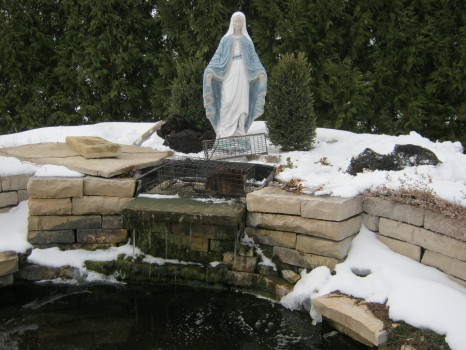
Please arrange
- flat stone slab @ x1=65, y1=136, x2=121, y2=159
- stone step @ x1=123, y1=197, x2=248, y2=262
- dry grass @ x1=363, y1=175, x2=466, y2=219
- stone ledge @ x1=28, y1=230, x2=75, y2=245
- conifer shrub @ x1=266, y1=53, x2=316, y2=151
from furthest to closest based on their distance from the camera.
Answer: conifer shrub @ x1=266, y1=53, x2=316, y2=151
flat stone slab @ x1=65, y1=136, x2=121, y2=159
stone ledge @ x1=28, y1=230, x2=75, y2=245
stone step @ x1=123, y1=197, x2=248, y2=262
dry grass @ x1=363, y1=175, x2=466, y2=219

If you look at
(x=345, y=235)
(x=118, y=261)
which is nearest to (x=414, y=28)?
(x=345, y=235)

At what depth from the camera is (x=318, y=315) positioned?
151 inches

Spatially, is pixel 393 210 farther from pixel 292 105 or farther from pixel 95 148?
pixel 95 148

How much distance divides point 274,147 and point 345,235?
273cm

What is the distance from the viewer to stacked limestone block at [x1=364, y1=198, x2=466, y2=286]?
374 cm

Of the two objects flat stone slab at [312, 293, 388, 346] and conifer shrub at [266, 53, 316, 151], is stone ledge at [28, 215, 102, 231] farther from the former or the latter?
conifer shrub at [266, 53, 316, 151]

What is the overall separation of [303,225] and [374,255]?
0.78 metres

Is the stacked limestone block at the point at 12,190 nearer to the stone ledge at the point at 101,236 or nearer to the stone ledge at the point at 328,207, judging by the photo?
the stone ledge at the point at 101,236

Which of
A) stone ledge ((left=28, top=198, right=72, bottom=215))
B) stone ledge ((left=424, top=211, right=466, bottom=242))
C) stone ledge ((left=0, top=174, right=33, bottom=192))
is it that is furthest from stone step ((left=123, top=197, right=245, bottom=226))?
stone ledge ((left=424, top=211, right=466, bottom=242))

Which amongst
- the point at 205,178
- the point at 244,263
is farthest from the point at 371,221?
the point at 205,178

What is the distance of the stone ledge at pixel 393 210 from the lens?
13.3 feet

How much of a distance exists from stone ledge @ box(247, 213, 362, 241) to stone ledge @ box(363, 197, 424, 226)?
0.61 feet

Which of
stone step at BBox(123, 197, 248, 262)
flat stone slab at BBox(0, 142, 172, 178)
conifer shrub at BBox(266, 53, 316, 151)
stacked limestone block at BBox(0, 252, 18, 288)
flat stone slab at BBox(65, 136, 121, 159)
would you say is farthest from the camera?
conifer shrub at BBox(266, 53, 316, 151)

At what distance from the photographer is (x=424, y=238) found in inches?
158
